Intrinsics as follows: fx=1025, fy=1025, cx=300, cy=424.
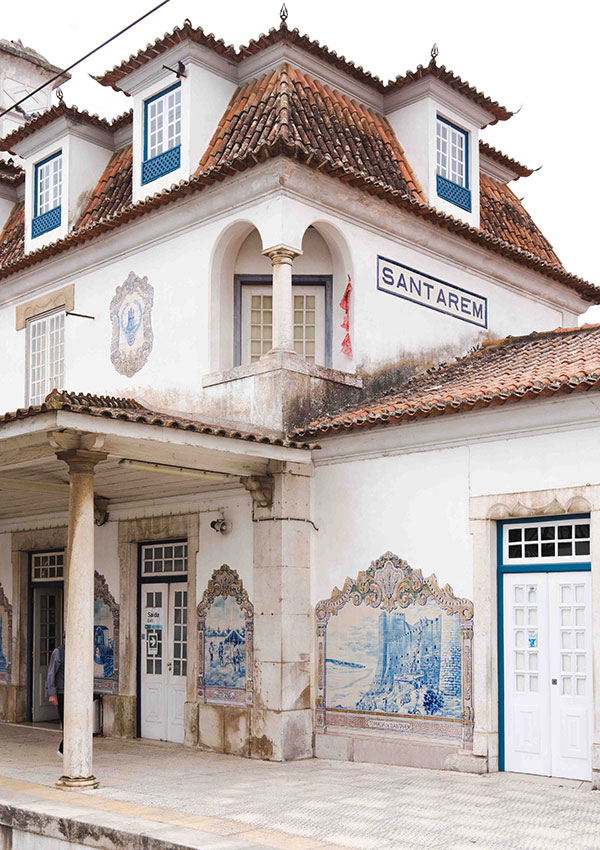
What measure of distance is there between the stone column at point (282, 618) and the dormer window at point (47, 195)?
→ 20.3 ft

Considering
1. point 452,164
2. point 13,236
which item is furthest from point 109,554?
point 452,164

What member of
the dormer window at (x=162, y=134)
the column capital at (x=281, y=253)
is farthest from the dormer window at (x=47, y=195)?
the column capital at (x=281, y=253)

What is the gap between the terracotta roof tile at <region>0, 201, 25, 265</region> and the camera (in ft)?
51.6

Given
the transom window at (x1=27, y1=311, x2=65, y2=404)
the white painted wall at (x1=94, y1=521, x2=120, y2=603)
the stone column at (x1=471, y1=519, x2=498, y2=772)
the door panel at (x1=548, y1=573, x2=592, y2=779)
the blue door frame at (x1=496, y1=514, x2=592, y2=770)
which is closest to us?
the door panel at (x1=548, y1=573, x2=592, y2=779)

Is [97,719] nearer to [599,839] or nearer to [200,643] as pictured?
[200,643]

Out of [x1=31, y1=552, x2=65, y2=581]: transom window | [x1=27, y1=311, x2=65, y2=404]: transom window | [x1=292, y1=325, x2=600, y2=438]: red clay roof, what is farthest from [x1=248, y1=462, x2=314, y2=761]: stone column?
[x1=27, y1=311, x2=65, y2=404]: transom window

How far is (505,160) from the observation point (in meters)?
16.1

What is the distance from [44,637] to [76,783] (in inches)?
253

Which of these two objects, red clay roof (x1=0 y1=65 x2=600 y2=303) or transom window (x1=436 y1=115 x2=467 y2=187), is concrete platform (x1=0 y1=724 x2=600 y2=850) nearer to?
red clay roof (x1=0 y1=65 x2=600 y2=303)

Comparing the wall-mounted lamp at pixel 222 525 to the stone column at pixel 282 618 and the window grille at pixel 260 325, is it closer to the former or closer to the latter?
the stone column at pixel 282 618

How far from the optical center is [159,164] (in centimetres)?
1327

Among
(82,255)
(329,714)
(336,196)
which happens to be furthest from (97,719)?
(336,196)

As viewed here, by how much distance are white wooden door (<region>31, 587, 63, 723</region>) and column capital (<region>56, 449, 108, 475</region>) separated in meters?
6.27

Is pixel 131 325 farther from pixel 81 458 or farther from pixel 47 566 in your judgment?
pixel 81 458
